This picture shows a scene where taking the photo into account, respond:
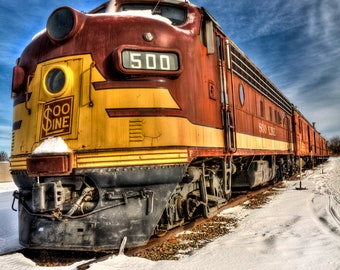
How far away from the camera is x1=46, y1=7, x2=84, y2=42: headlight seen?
4.46 meters

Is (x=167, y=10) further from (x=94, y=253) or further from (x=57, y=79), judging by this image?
(x=94, y=253)

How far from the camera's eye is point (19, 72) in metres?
5.04

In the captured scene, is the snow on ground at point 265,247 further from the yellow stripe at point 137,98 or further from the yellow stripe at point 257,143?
the yellow stripe at point 137,98

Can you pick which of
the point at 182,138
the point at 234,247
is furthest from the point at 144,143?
the point at 234,247

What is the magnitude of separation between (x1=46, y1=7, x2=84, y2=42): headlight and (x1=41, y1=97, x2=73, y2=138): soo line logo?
91 cm

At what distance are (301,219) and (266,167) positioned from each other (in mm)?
4170

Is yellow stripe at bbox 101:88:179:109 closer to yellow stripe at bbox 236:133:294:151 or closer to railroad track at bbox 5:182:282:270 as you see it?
railroad track at bbox 5:182:282:270

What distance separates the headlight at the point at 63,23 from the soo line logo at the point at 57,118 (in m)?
0.91

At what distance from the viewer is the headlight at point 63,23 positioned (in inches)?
176

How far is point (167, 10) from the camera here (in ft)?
16.9

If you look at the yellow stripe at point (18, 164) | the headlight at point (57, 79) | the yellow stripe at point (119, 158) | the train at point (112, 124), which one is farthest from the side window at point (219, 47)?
the yellow stripe at point (18, 164)

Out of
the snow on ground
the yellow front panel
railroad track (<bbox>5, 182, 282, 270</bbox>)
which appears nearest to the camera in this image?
the snow on ground

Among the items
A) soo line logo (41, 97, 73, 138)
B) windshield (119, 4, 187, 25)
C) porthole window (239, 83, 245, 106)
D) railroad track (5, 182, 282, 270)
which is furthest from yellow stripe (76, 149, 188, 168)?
porthole window (239, 83, 245, 106)

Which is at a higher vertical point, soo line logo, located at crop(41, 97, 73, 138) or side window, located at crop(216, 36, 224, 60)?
side window, located at crop(216, 36, 224, 60)
